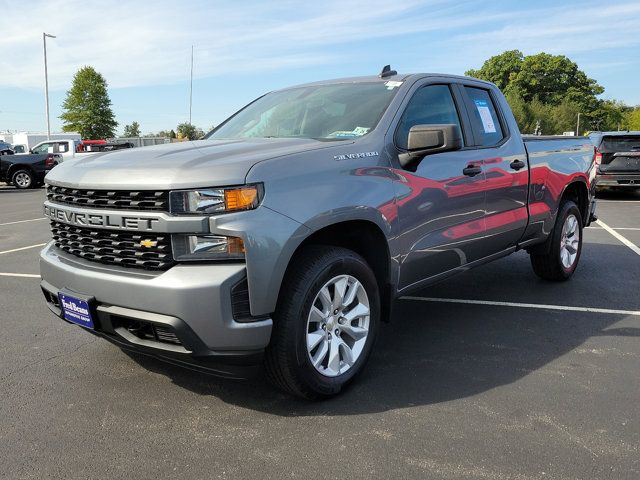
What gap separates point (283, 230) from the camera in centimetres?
275

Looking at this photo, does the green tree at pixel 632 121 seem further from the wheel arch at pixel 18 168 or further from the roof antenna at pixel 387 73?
the roof antenna at pixel 387 73

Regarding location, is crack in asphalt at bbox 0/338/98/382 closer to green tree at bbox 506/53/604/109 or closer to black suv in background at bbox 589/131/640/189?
black suv in background at bbox 589/131/640/189

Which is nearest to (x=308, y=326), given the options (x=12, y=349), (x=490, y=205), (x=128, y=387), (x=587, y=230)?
(x=128, y=387)

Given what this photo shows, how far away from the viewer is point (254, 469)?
253cm

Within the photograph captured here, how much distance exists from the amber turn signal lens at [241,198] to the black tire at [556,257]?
3789 millimetres

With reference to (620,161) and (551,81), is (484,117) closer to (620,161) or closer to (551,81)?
(620,161)

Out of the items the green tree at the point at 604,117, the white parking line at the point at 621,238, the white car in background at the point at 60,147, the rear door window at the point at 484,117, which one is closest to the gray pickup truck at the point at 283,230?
the rear door window at the point at 484,117

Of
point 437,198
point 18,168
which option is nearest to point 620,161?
point 437,198

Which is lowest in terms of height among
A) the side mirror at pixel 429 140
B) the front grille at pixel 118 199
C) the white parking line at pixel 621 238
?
the white parking line at pixel 621 238

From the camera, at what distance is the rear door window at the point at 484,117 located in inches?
176

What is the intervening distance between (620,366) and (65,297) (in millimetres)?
3336

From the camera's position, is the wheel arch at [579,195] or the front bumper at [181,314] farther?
the wheel arch at [579,195]

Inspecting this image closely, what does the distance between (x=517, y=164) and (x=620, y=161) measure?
413 inches

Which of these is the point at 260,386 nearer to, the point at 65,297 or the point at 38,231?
the point at 65,297
